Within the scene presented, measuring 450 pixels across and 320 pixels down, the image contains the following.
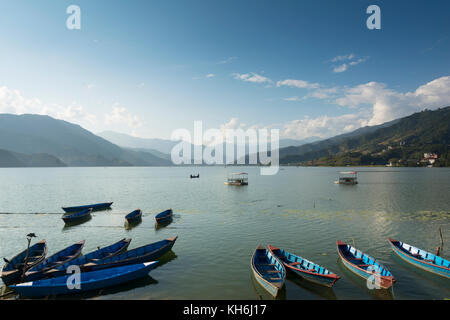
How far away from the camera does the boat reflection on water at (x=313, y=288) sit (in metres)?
21.4

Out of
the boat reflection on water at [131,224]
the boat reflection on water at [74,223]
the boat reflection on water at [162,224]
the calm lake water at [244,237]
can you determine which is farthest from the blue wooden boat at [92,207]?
the boat reflection on water at [162,224]

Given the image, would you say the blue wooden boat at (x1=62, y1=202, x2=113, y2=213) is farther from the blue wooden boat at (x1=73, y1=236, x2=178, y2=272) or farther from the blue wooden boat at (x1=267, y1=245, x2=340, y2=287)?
the blue wooden boat at (x1=267, y1=245, x2=340, y2=287)

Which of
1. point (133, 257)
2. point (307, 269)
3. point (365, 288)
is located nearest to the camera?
point (365, 288)

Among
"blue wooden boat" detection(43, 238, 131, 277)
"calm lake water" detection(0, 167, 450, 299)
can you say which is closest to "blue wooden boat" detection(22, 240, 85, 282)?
"blue wooden boat" detection(43, 238, 131, 277)

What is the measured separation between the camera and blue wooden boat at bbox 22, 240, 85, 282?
23370 millimetres

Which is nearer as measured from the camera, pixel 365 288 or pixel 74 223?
pixel 365 288

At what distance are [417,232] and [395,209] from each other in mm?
21691

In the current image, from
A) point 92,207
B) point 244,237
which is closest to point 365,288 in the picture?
point 244,237

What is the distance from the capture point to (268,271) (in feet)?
78.9

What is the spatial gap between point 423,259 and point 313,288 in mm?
14516

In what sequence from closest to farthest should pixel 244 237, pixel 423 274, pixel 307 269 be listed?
pixel 307 269, pixel 423 274, pixel 244 237

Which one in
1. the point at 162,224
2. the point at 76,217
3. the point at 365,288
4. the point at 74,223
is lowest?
the point at 74,223

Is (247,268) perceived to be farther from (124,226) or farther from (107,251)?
(124,226)

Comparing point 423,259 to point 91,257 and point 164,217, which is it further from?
point 164,217
